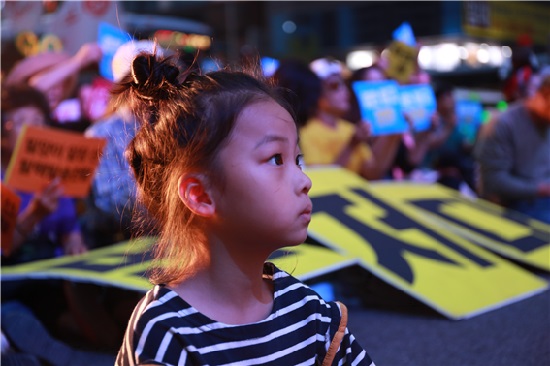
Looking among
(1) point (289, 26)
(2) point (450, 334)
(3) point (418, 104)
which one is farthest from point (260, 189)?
(1) point (289, 26)

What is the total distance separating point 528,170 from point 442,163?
1.98 m

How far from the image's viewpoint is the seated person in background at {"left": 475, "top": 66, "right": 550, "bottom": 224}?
4508mm

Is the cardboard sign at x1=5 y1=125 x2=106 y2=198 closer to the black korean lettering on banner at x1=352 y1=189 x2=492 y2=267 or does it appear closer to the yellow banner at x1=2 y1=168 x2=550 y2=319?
the yellow banner at x1=2 y1=168 x2=550 y2=319

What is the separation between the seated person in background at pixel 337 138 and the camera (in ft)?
14.1

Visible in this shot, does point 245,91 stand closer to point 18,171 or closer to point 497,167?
point 18,171

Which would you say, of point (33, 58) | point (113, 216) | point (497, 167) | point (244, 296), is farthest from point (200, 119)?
point (497, 167)

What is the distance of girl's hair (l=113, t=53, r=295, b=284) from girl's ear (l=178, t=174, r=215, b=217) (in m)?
0.02

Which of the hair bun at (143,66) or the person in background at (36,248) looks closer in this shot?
the hair bun at (143,66)

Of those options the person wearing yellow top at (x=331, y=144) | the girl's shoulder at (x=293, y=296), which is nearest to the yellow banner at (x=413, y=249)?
the person wearing yellow top at (x=331, y=144)

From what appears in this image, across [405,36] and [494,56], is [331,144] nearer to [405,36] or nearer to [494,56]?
[405,36]

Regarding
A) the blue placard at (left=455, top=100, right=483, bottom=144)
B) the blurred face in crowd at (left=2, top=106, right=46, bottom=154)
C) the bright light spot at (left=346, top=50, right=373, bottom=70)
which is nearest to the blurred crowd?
the blurred face in crowd at (left=2, top=106, right=46, bottom=154)

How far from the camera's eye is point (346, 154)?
15.1 ft

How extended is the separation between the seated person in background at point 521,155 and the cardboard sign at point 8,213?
2.95 m

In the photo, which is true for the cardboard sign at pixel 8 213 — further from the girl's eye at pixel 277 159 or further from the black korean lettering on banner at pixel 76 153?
the girl's eye at pixel 277 159
